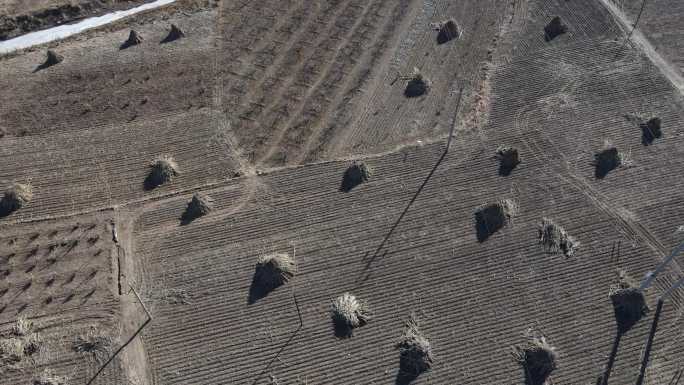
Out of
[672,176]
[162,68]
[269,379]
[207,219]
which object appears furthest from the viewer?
[162,68]

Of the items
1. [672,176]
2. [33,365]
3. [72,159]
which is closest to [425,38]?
[672,176]

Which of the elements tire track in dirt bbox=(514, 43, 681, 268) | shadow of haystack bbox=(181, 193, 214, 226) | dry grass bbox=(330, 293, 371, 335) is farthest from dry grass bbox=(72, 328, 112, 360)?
tire track in dirt bbox=(514, 43, 681, 268)

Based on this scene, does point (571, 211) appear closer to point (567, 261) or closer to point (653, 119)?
point (567, 261)

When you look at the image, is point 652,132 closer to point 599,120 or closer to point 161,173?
point 599,120

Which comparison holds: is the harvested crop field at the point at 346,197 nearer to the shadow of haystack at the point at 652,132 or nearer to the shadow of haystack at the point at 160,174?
the shadow of haystack at the point at 160,174

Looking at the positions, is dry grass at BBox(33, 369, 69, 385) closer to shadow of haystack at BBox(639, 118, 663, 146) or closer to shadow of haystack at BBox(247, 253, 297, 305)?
shadow of haystack at BBox(247, 253, 297, 305)

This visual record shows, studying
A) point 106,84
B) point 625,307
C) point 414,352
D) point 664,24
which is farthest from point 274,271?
point 664,24
